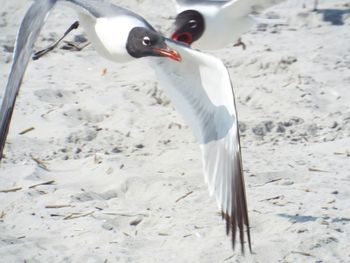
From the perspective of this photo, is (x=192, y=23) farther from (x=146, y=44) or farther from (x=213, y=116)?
(x=213, y=116)

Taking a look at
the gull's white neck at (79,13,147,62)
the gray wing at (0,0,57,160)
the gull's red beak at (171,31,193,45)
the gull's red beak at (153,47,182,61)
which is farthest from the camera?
the gull's red beak at (171,31,193,45)

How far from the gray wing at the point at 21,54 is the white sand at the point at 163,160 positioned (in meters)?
0.52

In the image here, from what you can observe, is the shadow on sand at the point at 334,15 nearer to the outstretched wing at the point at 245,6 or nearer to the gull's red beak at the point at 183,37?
the outstretched wing at the point at 245,6

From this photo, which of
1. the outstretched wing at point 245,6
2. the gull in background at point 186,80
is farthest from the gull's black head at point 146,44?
the outstretched wing at point 245,6

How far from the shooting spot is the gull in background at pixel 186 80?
10.9 feet

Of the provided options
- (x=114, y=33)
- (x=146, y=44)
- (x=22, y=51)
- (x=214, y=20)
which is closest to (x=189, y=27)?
(x=214, y=20)

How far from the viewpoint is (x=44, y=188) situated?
390cm

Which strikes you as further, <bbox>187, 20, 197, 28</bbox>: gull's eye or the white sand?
<bbox>187, 20, 197, 28</bbox>: gull's eye

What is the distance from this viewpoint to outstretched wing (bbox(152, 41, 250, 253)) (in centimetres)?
342

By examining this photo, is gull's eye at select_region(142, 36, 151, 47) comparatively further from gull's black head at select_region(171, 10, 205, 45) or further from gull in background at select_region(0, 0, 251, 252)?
gull's black head at select_region(171, 10, 205, 45)

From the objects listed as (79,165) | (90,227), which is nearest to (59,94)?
(79,165)

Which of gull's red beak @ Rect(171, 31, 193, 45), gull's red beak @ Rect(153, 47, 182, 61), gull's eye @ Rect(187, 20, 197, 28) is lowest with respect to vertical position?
gull's red beak @ Rect(171, 31, 193, 45)

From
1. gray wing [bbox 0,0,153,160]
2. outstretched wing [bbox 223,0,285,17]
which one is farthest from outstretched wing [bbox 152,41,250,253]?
outstretched wing [bbox 223,0,285,17]

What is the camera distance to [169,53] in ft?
12.3
